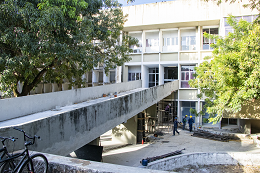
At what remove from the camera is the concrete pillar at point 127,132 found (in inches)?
559

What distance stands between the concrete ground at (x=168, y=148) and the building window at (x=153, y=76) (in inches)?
376

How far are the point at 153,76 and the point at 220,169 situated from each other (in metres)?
15.5

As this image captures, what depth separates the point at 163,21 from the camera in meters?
20.8

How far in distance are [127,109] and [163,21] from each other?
48.6 ft

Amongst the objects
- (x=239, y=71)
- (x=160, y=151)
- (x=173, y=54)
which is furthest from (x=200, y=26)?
(x=160, y=151)

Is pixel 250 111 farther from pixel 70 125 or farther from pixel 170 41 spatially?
pixel 70 125

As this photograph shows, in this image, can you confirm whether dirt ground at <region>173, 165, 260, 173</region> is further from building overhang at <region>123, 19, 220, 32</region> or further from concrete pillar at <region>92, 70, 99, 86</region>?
concrete pillar at <region>92, 70, 99, 86</region>

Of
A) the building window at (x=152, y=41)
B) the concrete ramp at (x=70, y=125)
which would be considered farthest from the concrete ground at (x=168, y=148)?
the building window at (x=152, y=41)

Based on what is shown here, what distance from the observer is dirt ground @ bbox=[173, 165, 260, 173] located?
9586 mm

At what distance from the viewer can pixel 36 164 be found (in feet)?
9.91

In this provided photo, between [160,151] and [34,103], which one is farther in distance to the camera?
[160,151]

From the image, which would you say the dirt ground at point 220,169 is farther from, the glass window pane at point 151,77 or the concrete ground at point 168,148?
the glass window pane at point 151,77

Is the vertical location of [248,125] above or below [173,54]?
below

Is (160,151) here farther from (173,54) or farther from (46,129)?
(173,54)
